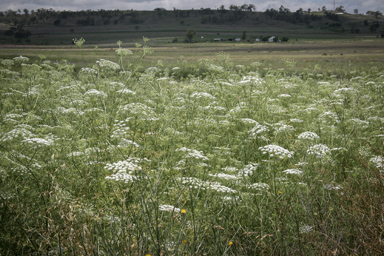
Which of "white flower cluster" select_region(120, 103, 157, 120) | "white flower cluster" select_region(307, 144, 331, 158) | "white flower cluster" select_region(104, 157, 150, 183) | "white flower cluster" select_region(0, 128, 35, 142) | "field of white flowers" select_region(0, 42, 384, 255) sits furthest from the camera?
"white flower cluster" select_region(120, 103, 157, 120)

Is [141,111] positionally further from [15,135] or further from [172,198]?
[15,135]

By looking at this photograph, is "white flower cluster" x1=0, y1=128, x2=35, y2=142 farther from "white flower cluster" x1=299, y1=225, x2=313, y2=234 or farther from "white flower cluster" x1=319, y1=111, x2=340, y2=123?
"white flower cluster" x1=319, y1=111, x2=340, y2=123

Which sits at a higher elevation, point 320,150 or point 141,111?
point 141,111

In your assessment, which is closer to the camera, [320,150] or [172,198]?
[172,198]

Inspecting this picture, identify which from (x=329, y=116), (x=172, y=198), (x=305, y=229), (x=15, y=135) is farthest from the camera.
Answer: (x=329, y=116)

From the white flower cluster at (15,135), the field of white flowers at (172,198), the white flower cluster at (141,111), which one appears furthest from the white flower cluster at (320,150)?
the white flower cluster at (15,135)

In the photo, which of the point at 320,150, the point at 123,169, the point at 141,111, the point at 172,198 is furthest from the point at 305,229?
the point at 141,111

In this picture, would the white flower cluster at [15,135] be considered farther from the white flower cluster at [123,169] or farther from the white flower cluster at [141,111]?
the white flower cluster at [123,169]

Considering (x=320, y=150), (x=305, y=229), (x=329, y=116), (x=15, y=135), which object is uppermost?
(x=15, y=135)

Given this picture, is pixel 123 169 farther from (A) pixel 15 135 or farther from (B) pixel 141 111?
(A) pixel 15 135

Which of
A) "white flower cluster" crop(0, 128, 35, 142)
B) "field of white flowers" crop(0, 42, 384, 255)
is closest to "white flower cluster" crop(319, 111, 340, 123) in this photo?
"field of white flowers" crop(0, 42, 384, 255)

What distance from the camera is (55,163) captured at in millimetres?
3869

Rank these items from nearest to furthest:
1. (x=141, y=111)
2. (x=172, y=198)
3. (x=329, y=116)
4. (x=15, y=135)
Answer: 1. (x=172, y=198)
2. (x=15, y=135)
3. (x=141, y=111)
4. (x=329, y=116)

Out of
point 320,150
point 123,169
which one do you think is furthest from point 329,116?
point 123,169
